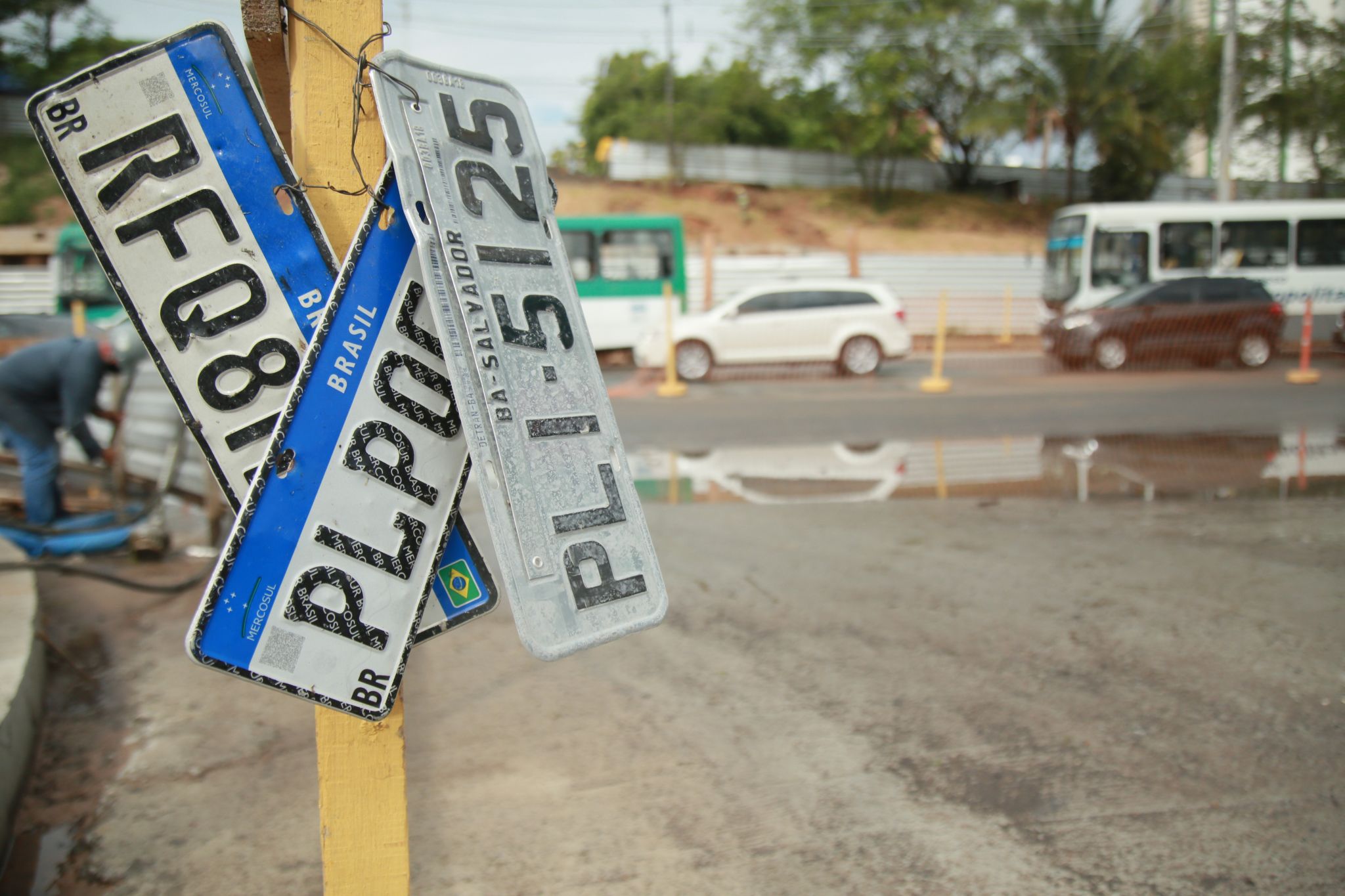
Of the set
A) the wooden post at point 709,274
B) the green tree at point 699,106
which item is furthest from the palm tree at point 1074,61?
the wooden post at point 709,274

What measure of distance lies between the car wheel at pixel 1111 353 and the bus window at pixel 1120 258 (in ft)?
13.5

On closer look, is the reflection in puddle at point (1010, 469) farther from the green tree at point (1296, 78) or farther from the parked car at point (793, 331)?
the green tree at point (1296, 78)

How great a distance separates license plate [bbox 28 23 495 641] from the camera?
1608mm

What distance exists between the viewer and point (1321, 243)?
2086 centimetres

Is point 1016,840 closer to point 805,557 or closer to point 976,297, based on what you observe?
point 805,557

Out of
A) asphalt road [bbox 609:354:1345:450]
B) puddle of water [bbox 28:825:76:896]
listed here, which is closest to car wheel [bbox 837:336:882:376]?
asphalt road [bbox 609:354:1345:450]

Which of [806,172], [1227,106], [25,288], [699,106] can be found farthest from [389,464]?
[699,106]

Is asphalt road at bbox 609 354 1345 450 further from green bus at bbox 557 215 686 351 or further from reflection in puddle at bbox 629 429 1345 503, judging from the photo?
green bus at bbox 557 215 686 351

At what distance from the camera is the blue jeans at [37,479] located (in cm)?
661

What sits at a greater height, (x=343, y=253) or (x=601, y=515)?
(x=343, y=253)

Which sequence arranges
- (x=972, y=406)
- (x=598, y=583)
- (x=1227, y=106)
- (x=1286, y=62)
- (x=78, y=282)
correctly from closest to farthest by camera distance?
(x=598, y=583)
(x=972, y=406)
(x=78, y=282)
(x=1227, y=106)
(x=1286, y=62)

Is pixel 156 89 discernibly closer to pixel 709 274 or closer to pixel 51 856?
pixel 51 856

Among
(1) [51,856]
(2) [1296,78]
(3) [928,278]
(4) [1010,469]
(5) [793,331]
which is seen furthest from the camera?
(2) [1296,78]

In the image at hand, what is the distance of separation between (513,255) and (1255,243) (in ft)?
76.2
